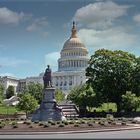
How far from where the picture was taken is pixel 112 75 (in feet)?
247

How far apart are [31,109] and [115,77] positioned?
51.6 feet

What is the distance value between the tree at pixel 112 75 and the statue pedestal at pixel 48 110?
76.8 feet

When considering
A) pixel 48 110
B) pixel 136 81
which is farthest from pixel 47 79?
pixel 136 81

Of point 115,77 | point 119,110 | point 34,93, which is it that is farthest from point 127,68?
point 34,93

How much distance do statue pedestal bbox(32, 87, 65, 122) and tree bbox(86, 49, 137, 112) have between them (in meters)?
23.4

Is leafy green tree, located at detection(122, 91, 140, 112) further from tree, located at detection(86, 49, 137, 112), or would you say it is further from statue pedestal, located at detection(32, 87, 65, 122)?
statue pedestal, located at detection(32, 87, 65, 122)

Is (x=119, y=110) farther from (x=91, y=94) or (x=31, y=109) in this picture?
(x=31, y=109)

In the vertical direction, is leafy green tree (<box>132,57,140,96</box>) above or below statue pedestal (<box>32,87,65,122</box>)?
above

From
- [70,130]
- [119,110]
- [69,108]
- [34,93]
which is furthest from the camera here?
[34,93]

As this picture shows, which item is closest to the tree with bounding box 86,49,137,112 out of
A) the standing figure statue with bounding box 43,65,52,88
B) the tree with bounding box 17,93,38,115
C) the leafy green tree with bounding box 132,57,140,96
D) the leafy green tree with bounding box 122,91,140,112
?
the leafy green tree with bounding box 132,57,140,96

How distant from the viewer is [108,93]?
75625 mm

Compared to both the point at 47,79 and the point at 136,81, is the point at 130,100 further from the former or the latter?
the point at 47,79

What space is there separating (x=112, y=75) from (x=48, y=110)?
2530cm

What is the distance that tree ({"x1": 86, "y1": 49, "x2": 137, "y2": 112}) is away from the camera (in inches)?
2945
